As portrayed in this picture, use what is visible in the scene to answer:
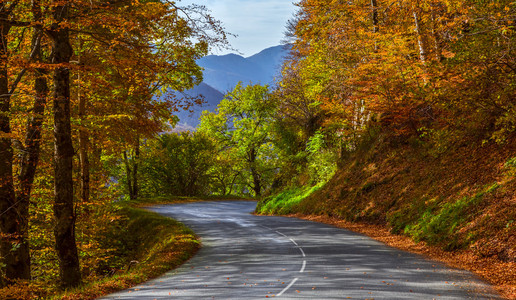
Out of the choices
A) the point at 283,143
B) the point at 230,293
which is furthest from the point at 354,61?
the point at 230,293

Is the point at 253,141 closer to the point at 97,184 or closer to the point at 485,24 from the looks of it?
the point at 97,184

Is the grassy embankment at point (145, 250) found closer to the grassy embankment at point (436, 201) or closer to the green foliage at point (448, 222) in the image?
the grassy embankment at point (436, 201)

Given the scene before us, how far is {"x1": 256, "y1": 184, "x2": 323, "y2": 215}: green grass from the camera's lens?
29.3m

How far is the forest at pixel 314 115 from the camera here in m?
11.0

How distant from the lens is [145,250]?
65.0ft

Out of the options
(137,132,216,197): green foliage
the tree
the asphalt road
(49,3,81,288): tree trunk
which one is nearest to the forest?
(49,3,81,288): tree trunk

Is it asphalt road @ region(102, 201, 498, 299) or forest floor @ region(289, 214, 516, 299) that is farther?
forest floor @ region(289, 214, 516, 299)

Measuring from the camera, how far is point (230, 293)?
9.28 m

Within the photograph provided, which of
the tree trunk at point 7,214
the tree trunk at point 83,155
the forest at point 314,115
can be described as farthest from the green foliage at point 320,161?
the tree trunk at point 7,214

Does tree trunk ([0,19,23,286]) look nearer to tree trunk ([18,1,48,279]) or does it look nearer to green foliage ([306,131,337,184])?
tree trunk ([18,1,48,279])

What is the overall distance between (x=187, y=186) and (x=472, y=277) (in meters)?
37.1

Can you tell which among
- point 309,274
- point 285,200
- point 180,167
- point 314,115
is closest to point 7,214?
point 309,274

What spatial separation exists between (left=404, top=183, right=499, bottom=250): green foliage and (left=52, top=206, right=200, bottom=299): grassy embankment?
8.63 m

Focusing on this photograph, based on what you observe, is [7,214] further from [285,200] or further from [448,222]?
[285,200]
